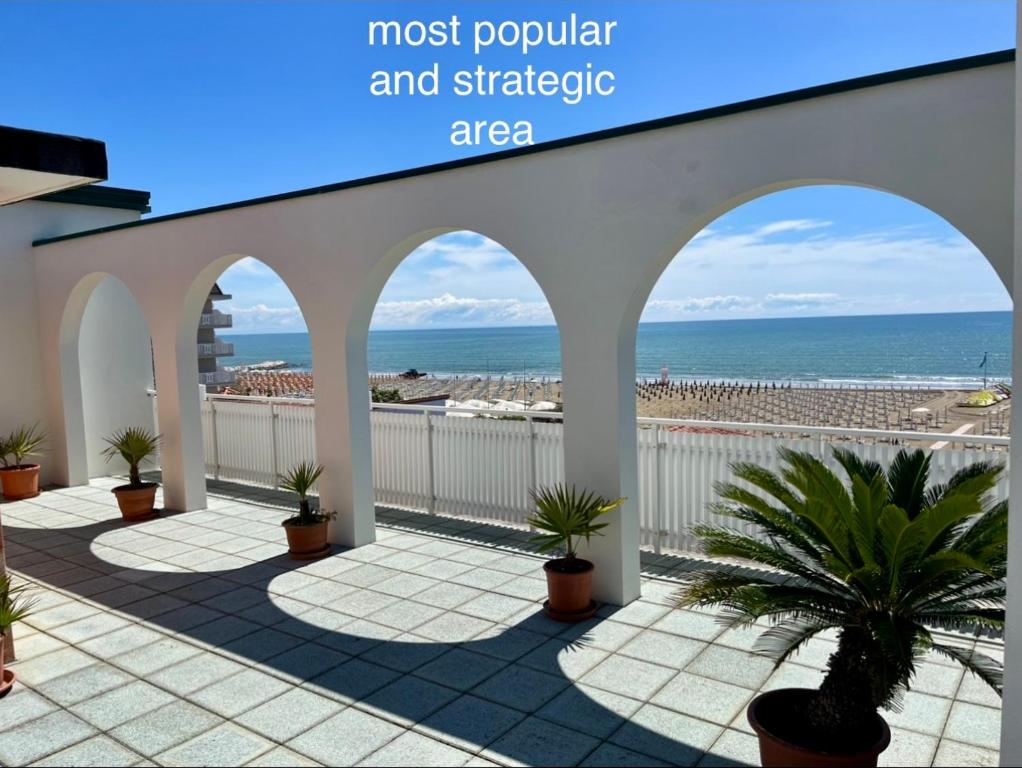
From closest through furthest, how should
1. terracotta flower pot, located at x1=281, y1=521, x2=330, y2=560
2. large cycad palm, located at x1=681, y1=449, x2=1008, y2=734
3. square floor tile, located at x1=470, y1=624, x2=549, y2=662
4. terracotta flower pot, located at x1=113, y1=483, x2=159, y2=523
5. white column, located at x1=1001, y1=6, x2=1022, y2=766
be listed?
white column, located at x1=1001, y1=6, x2=1022, y2=766 < large cycad palm, located at x1=681, y1=449, x2=1008, y2=734 < square floor tile, located at x1=470, y1=624, x2=549, y2=662 < terracotta flower pot, located at x1=281, y1=521, x2=330, y2=560 < terracotta flower pot, located at x1=113, y1=483, x2=159, y2=523

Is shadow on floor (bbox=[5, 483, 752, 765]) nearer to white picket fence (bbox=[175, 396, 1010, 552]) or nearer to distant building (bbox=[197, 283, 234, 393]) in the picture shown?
white picket fence (bbox=[175, 396, 1010, 552])

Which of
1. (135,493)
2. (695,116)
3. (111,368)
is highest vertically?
(695,116)

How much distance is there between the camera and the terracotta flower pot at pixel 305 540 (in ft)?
23.7

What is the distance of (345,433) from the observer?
304 inches

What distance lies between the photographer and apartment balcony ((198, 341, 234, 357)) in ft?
104

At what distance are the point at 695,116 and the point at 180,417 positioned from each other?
23.3ft

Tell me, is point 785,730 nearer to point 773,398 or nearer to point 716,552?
point 716,552

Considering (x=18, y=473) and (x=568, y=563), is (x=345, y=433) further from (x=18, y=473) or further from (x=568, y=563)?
(x=18, y=473)

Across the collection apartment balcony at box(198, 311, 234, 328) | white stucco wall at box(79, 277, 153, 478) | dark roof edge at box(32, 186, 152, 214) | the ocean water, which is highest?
dark roof edge at box(32, 186, 152, 214)

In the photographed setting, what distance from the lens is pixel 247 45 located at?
487 inches

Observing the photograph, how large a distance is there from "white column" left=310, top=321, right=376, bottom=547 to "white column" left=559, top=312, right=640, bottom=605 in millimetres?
2587

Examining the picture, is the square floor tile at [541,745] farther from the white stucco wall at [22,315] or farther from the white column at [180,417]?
the white stucco wall at [22,315]

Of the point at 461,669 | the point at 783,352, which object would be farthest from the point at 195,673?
the point at 783,352

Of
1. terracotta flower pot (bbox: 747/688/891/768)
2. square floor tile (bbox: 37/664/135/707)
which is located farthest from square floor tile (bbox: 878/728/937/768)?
square floor tile (bbox: 37/664/135/707)
